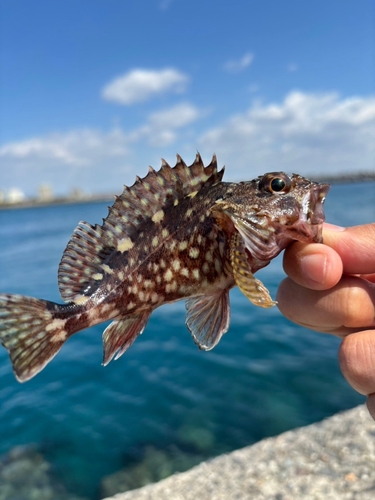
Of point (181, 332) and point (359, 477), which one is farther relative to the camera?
point (181, 332)

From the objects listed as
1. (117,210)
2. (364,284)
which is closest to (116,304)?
(117,210)

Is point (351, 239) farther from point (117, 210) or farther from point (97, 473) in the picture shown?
point (97, 473)

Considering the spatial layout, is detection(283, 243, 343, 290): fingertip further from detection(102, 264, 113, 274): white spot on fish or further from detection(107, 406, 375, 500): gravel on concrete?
detection(107, 406, 375, 500): gravel on concrete

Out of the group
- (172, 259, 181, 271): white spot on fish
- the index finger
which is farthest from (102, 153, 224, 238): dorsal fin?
the index finger

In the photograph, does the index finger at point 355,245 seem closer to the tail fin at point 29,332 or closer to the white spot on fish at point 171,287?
the white spot on fish at point 171,287

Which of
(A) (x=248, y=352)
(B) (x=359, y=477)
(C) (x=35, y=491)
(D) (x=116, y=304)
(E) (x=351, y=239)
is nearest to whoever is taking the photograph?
(D) (x=116, y=304)
